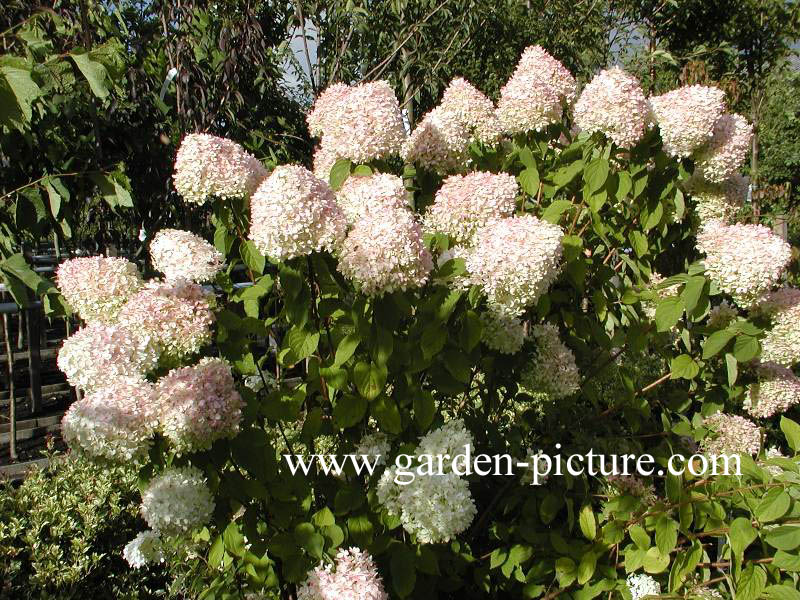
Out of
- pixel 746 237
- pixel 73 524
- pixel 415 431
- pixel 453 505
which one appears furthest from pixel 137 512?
pixel 746 237

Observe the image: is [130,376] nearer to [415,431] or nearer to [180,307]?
[180,307]

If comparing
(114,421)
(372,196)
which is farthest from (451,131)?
(114,421)

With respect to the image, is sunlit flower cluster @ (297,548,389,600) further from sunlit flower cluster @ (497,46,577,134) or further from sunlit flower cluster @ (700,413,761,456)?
sunlit flower cluster @ (700,413,761,456)

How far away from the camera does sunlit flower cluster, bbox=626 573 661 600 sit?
6.15 ft

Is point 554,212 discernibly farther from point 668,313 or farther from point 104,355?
point 104,355

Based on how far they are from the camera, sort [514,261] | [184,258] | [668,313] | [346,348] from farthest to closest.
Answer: [668,313], [184,258], [346,348], [514,261]

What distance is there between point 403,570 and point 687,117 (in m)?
1.38

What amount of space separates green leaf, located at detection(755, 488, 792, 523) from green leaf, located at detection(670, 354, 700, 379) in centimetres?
48

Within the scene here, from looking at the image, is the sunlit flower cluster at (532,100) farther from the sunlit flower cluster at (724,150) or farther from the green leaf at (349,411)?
the green leaf at (349,411)

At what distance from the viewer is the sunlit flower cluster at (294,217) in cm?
132

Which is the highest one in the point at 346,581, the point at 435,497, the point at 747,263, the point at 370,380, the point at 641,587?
the point at 747,263

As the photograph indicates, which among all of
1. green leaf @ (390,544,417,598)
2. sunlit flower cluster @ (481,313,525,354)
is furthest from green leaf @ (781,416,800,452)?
green leaf @ (390,544,417,598)

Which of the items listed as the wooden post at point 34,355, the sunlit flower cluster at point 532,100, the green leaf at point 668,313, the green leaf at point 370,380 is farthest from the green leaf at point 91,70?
the wooden post at point 34,355

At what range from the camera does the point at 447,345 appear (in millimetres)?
1555
